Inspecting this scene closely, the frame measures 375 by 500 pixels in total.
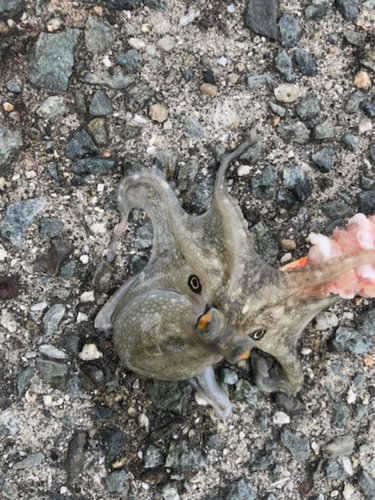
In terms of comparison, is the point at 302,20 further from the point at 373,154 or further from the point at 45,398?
the point at 45,398

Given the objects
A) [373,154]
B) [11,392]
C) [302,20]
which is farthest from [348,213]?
[11,392]

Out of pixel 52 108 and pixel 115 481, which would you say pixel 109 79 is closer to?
pixel 52 108

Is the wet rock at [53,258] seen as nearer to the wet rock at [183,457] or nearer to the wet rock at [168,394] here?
the wet rock at [168,394]

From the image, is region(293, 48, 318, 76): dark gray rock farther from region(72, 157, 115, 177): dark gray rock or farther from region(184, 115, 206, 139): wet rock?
region(72, 157, 115, 177): dark gray rock

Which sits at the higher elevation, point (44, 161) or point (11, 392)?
point (44, 161)

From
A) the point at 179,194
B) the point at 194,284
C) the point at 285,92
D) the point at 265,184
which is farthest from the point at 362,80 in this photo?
the point at 194,284
